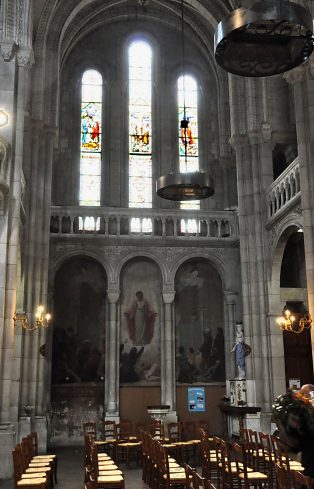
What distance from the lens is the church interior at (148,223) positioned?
18.4 meters

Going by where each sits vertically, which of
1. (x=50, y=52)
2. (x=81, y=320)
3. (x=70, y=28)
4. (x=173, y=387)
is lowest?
(x=173, y=387)

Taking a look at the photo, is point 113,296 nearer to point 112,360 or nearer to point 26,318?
point 112,360

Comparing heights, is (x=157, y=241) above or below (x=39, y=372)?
above

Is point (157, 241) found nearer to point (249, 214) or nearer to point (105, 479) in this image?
point (249, 214)

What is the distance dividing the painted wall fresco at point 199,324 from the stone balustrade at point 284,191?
14.6 ft

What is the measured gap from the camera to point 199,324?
22594mm

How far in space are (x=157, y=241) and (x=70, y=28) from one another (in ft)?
33.4

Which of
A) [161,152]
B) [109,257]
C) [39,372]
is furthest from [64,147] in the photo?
[39,372]

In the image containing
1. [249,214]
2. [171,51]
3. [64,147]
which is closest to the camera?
[249,214]

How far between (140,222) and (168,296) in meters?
3.11

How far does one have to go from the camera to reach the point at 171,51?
27.1 meters

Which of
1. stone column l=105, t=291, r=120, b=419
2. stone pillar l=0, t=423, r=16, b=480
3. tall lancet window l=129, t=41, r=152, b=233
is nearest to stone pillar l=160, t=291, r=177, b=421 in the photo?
stone column l=105, t=291, r=120, b=419

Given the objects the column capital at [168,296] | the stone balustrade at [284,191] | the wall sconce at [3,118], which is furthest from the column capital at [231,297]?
the wall sconce at [3,118]

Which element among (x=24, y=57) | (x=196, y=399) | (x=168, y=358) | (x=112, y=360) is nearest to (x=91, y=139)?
(x=112, y=360)
